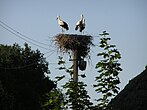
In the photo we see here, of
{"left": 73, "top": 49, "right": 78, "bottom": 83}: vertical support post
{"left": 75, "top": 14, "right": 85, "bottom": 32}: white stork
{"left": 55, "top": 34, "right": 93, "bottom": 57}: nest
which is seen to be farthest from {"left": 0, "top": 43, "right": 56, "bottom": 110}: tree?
{"left": 73, "top": 49, "right": 78, "bottom": 83}: vertical support post

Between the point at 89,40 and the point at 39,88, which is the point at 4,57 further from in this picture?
the point at 89,40

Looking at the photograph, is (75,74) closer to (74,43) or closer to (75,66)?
(75,66)

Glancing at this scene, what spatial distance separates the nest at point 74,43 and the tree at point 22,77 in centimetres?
1720

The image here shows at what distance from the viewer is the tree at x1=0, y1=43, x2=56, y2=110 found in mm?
33066

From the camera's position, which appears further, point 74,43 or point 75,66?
point 74,43

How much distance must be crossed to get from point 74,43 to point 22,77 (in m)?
24.3

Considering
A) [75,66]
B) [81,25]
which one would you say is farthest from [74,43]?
[81,25]

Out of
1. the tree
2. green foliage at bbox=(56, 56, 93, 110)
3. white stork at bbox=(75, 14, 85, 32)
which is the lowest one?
green foliage at bbox=(56, 56, 93, 110)

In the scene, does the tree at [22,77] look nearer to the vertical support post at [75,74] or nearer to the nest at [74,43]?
the nest at [74,43]

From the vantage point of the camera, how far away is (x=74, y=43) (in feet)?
39.5

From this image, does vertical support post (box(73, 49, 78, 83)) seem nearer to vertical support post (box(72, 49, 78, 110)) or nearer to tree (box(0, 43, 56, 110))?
vertical support post (box(72, 49, 78, 110))

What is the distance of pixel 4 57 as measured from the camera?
37062 mm

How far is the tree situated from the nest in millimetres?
17202

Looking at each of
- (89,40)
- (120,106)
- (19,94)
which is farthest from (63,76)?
(19,94)
